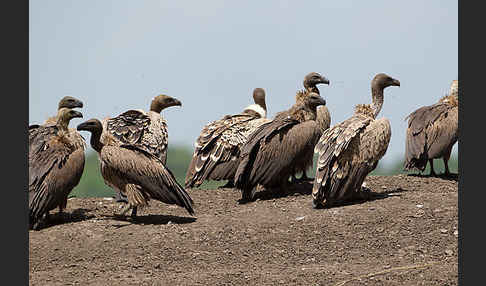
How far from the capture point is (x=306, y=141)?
15.3 m

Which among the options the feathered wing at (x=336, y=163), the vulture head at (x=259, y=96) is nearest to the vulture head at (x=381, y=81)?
the feathered wing at (x=336, y=163)

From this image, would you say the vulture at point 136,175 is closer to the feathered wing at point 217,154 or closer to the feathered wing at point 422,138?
the feathered wing at point 217,154

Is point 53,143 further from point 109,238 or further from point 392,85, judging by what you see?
point 392,85

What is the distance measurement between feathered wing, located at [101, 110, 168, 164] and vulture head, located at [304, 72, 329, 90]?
116 inches

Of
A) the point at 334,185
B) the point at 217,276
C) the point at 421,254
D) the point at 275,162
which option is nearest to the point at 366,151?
the point at 334,185

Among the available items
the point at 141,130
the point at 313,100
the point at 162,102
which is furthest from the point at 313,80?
the point at 141,130

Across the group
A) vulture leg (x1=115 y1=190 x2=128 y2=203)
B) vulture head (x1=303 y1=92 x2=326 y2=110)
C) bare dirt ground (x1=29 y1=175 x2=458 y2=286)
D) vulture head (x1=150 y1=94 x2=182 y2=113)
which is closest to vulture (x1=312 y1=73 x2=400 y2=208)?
bare dirt ground (x1=29 y1=175 x2=458 y2=286)

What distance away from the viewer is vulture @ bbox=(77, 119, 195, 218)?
1356 centimetres

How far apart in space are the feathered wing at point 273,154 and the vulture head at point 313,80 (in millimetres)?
2313

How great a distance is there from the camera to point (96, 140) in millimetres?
13906

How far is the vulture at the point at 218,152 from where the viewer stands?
1666 centimetres

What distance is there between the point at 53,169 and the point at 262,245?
11.4 feet

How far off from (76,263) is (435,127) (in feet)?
25.5

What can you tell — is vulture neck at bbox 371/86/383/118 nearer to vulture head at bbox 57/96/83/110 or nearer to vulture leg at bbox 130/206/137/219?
vulture leg at bbox 130/206/137/219
